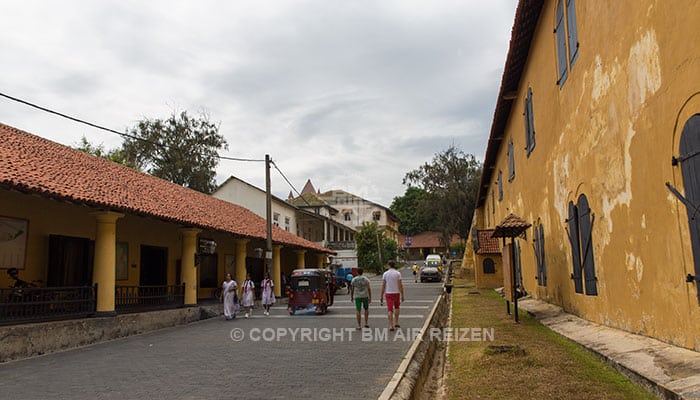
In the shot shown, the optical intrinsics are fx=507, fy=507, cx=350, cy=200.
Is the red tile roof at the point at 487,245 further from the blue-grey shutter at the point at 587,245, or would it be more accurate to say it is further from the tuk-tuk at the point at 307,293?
the blue-grey shutter at the point at 587,245

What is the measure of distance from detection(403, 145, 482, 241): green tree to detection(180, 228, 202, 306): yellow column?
42148 millimetres

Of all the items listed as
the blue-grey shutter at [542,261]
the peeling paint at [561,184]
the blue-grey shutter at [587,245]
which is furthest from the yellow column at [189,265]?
the blue-grey shutter at [587,245]

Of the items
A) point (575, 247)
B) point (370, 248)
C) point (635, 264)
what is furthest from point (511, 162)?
point (370, 248)

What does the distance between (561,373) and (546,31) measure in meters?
9.42

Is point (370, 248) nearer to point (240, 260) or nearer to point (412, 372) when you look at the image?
point (240, 260)

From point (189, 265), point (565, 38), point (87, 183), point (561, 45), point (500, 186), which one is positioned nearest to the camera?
point (565, 38)

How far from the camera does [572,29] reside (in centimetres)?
1064

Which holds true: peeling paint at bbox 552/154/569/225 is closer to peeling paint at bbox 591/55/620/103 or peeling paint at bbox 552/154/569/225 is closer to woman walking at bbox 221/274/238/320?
peeling paint at bbox 591/55/620/103

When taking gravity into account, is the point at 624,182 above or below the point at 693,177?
above

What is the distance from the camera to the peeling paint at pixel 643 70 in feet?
21.7

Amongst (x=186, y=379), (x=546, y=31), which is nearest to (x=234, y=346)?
(x=186, y=379)

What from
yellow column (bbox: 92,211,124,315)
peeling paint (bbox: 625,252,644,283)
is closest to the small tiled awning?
peeling paint (bbox: 625,252,644,283)

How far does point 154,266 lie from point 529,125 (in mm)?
14044

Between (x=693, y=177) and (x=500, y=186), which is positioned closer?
(x=693, y=177)
